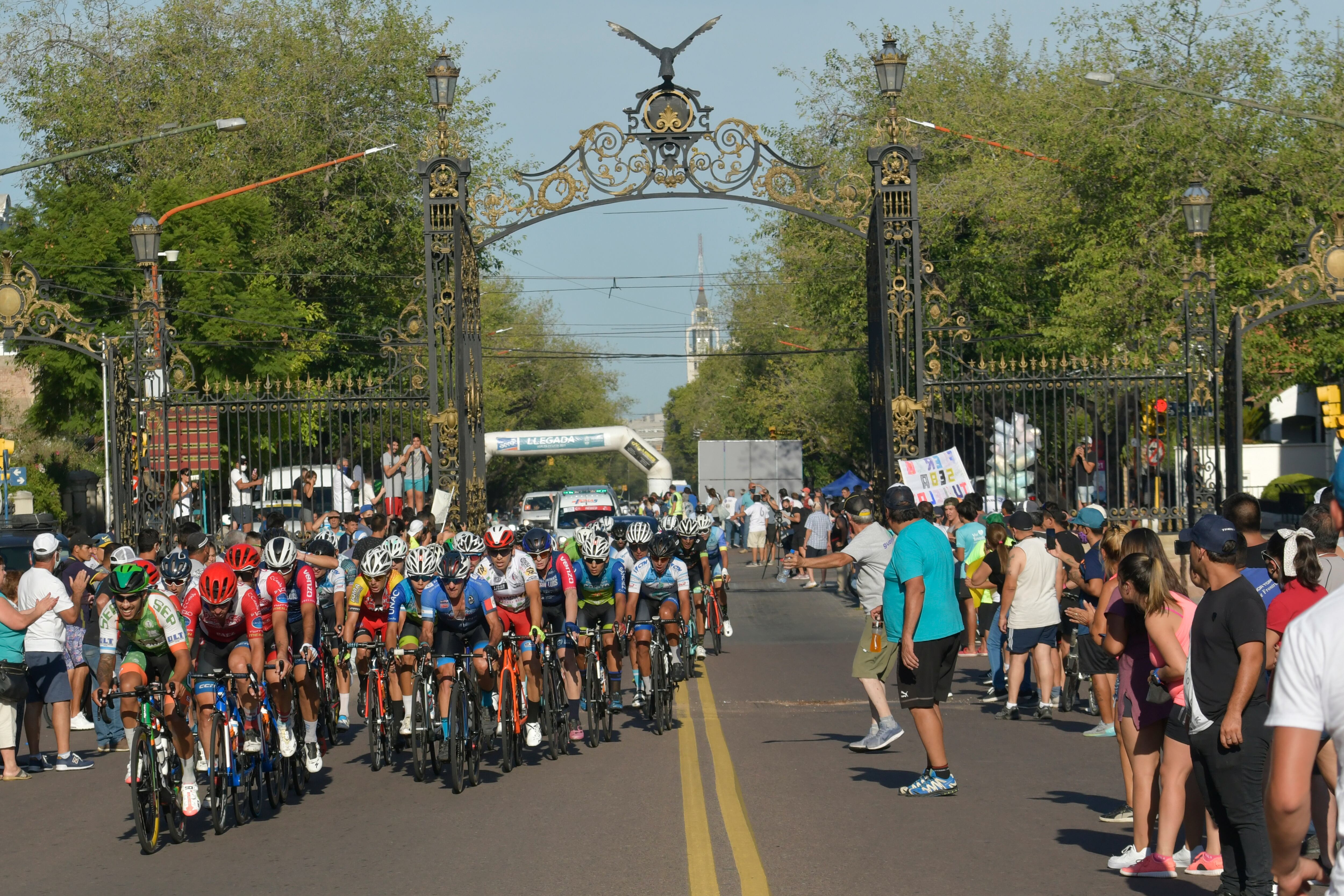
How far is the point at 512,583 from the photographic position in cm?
1208

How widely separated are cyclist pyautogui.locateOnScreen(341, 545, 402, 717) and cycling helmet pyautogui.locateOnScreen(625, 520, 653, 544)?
1.97 metres

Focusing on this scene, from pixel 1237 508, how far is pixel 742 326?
236 ft

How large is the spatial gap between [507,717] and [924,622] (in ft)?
10.1

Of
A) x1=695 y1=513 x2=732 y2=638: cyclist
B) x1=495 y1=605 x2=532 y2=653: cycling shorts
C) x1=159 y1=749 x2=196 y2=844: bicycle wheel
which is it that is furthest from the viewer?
x1=695 y1=513 x2=732 y2=638: cyclist

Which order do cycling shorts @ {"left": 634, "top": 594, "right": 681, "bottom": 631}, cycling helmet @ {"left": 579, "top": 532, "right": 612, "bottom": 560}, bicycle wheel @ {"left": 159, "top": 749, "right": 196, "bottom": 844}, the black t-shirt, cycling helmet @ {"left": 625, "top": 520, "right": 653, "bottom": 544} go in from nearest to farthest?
1. the black t-shirt
2. bicycle wheel @ {"left": 159, "top": 749, "right": 196, "bottom": 844}
3. cycling shorts @ {"left": 634, "top": 594, "right": 681, "bottom": 631}
4. cycling helmet @ {"left": 579, "top": 532, "right": 612, "bottom": 560}
5. cycling helmet @ {"left": 625, "top": 520, "right": 653, "bottom": 544}

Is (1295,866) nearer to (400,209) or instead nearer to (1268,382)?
(1268,382)

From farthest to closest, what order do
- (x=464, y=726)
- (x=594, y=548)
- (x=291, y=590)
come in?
(x=594, y=548)
(x=291, y=590)
(x=464, y=726)

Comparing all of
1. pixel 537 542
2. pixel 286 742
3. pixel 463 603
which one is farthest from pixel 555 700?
pixel 286 742

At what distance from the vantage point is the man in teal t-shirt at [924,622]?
959cm

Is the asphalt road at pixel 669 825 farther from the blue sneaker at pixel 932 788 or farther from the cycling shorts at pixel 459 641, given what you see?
the cycling shorts at pixel 459 641

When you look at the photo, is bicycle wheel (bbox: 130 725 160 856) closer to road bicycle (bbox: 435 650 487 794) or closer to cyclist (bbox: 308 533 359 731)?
road bicycle (bbox: 435 650 487 794)

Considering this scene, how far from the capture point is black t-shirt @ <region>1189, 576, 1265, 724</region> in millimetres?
6723

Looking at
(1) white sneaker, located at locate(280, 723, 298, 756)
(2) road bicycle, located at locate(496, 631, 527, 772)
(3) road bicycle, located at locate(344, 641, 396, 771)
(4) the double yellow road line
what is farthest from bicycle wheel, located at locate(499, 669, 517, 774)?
(1) white sneaker, located at locate(280, 723, 298, 756)

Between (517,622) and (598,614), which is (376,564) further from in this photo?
(598,614)
